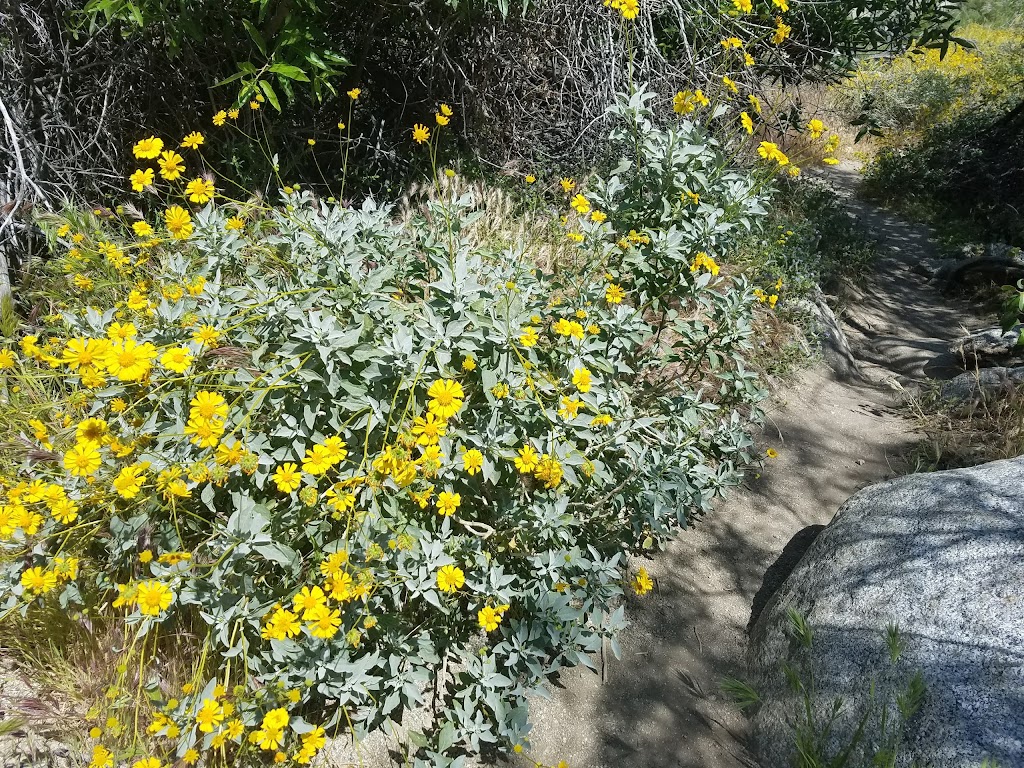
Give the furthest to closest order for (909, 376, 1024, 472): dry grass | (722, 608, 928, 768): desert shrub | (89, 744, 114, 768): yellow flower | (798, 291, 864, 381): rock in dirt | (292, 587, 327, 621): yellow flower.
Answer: (798, 291, 864, 381): rock in dirt < (909, 376, 1024, 472): dry grass < (722, 608, 928, 768): desert shrub < (292, 587, 327, 621): yellow flower < (89, 744, 114, 768): yellow flower

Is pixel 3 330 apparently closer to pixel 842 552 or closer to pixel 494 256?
pixel 494 256

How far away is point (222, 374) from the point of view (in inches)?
84.4

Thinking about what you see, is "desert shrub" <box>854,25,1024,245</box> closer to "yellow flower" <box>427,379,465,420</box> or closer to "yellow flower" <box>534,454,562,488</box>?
"yellow flower" <box>534,454,562,488</box>

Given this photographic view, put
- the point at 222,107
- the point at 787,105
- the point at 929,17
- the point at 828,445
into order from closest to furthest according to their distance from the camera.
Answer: the point at 828,445
the point at 222,107
the point at 929,17
the point at 787,105

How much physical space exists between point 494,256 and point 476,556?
128 centimetres

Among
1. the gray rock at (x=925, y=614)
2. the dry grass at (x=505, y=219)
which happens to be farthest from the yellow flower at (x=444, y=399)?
the dry grass at (x=505, y=219)

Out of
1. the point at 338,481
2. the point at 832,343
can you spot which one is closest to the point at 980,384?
the point at 832,343

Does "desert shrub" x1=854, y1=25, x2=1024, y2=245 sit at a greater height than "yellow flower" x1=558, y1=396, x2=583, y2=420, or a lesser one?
greater

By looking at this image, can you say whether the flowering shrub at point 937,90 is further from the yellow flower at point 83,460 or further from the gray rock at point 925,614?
the yellow flower at point 83,460

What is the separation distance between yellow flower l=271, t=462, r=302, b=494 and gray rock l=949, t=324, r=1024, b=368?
425 centimetres

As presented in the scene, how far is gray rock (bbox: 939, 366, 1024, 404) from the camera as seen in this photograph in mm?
3883

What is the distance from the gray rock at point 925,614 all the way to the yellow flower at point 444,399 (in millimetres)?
1485

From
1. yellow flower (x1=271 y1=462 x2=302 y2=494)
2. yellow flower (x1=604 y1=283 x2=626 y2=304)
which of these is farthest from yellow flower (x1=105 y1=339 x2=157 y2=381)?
yellow flower (x1=604 y1=283 x2=626 y2=304)

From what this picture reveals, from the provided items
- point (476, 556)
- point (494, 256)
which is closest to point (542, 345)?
point (494, 256)
